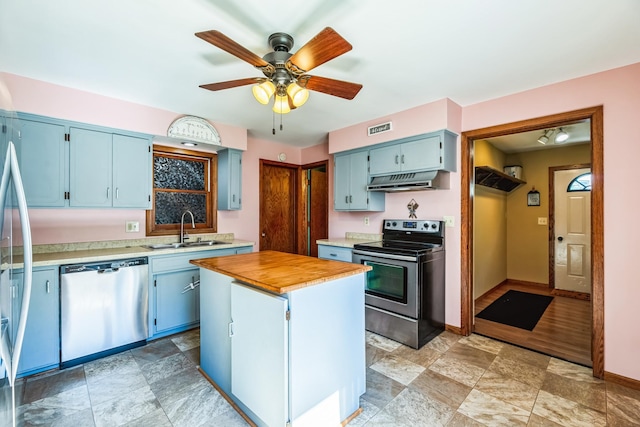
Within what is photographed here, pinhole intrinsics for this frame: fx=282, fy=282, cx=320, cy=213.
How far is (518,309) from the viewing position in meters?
3.80

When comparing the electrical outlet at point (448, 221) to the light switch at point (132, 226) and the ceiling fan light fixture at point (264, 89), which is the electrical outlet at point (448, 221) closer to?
the ceiling fan light fixture at point (264, 89)

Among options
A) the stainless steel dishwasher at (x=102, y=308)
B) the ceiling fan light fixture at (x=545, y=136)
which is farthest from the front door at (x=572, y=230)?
the stainless steel dishwasher at (x=102, y=308)

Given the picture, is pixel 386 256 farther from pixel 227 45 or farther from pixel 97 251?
pixel 97 251

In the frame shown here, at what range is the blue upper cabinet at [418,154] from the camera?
2889 mm

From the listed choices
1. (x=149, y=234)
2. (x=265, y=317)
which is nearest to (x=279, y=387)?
(x=265, y=317)

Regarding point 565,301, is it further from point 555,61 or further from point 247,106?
point 247,106

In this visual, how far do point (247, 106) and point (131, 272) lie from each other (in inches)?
78.6

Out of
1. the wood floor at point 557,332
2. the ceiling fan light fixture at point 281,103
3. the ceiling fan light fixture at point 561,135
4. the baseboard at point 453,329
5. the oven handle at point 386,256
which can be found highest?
the ceiling fan light fixture at point 561,135

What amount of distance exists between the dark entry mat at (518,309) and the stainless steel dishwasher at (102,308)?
3.87m

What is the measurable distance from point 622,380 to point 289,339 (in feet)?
8.65

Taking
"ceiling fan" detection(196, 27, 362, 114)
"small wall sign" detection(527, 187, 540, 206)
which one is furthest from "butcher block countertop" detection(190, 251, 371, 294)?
"small wall sign" detection(527, 187, 540, 206)

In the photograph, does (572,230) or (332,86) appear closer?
(332,86)

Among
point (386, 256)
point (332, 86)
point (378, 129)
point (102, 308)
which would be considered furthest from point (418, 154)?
point (102, 308)

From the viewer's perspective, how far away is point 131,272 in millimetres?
2631
